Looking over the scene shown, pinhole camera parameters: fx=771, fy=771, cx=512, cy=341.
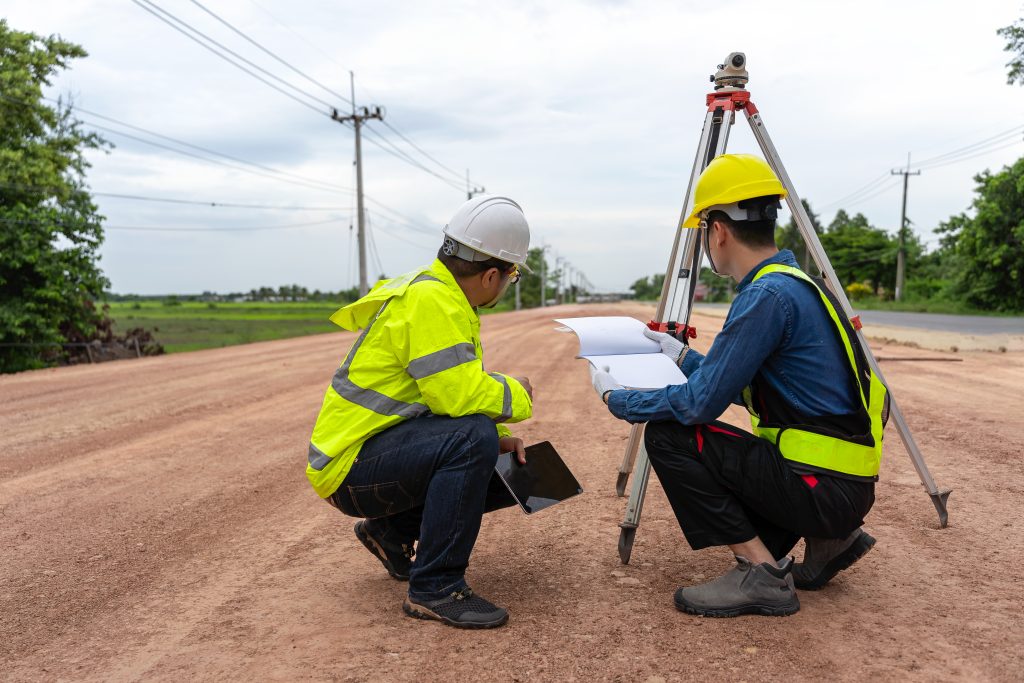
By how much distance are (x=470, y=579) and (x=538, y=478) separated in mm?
618

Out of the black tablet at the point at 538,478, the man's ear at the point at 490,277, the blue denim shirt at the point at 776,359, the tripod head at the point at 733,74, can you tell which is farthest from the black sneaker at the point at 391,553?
the tripod head at the point at 733,74

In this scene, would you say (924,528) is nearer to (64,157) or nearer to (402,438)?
(402,438)

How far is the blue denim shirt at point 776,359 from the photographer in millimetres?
2770

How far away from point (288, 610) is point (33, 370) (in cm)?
1469

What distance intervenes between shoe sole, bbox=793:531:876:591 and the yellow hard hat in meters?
1.45

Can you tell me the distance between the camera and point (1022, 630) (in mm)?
2816

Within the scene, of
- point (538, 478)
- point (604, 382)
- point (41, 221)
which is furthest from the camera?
point (41, 221)

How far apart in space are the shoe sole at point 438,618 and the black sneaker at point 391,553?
13.0 inches

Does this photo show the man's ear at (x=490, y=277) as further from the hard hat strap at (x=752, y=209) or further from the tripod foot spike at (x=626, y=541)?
the tripod foot spike at (x=626, y=541)

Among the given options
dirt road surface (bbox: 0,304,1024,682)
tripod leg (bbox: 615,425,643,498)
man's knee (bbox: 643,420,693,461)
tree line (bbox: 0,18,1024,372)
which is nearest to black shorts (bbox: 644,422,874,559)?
man's knee (bbox: 643,420,693,461)

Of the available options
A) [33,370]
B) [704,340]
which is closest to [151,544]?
[33,370]

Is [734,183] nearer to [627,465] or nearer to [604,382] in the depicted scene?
[604,382]

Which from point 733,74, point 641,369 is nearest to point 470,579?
point 641,369

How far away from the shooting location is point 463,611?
296cm
